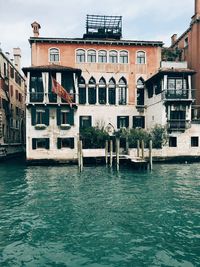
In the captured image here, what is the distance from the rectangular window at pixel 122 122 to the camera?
34.7 m

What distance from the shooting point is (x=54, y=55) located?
112ft

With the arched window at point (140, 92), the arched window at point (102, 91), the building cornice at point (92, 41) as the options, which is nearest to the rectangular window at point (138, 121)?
the arched window at point (140, 92)

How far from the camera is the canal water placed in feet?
27.1

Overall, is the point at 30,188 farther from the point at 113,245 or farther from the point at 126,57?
the point at 126,57

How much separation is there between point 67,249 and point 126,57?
100ft

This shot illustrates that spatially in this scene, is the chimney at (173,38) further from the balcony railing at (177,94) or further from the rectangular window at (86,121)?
the rectangular window at (86,121)

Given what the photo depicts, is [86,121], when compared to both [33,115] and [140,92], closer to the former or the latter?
[33,115]

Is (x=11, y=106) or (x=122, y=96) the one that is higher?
(x=122, y=96)

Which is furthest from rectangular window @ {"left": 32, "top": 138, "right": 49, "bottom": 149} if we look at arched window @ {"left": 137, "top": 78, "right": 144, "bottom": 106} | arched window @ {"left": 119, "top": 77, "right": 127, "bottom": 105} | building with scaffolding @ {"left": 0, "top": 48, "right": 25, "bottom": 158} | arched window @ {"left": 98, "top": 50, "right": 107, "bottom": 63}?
arched window @ {"left": 137, "top": 78, "right": 144, "bottom": 106}

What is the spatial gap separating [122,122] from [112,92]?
4.39 meters

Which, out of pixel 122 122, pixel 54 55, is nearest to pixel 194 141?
pixel 122 122

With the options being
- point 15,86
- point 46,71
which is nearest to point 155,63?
point 46,71

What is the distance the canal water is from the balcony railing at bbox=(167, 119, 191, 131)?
11.1 metres

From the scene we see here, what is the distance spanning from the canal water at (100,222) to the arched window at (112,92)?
56.3ft
